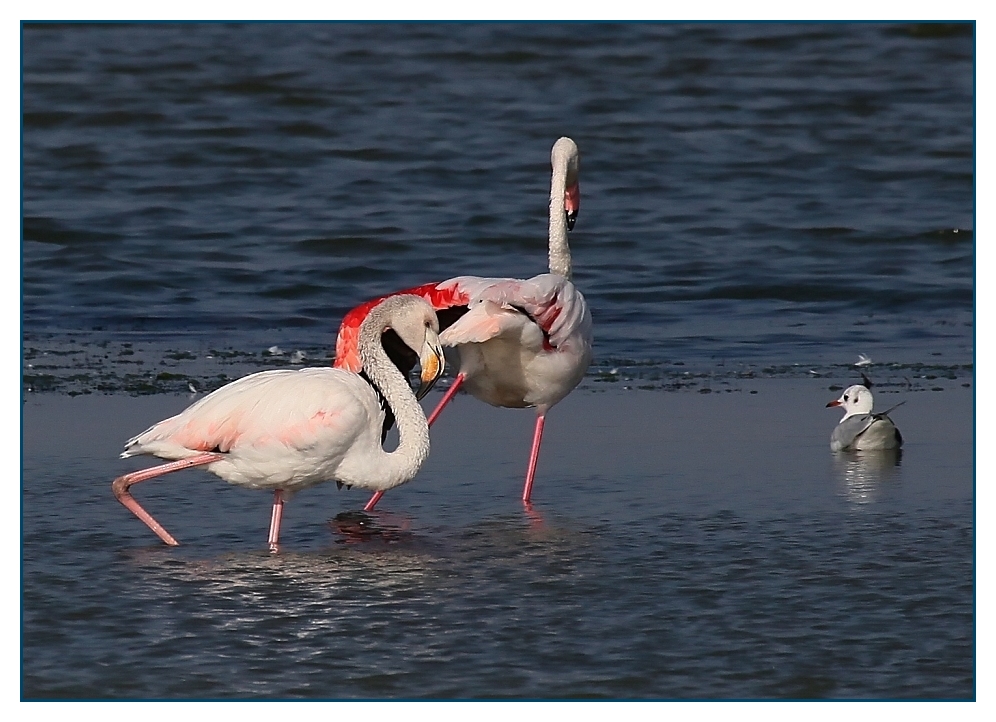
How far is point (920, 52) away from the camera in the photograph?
19.1m

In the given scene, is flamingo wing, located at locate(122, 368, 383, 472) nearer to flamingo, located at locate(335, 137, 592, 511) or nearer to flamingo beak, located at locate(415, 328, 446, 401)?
flamingo beak, located at locate(415, 328, 446, 401)

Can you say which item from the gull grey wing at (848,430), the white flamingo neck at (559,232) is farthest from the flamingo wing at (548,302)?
the gull grey wing at (848,430)

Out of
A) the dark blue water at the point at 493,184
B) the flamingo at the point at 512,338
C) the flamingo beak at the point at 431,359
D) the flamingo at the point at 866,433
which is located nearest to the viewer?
the flamingo beak at the point at 431,359

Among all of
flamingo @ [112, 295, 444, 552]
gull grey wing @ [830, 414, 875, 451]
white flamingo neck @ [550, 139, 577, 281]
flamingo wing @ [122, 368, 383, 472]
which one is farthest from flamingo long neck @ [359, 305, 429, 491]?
gull grey wing @ [830, 414, 875, 451]

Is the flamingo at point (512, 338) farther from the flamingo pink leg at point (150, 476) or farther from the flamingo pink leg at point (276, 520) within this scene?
the flamingo pink leg at point (150, 476)

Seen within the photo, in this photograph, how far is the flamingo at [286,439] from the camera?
20.1 ft

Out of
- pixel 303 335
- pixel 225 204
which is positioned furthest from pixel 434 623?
pixel 225 204

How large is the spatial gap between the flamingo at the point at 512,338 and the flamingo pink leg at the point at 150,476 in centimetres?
101

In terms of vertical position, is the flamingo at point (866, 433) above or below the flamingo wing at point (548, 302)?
below

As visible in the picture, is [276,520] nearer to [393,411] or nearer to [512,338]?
[393,411]

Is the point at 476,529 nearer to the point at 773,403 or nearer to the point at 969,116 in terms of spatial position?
the point at 773,403

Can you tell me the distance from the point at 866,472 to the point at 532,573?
2385 millimetres

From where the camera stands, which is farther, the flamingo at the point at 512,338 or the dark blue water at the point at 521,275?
the flamingo at the point at 512,338

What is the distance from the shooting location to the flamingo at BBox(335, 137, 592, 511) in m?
7.02
